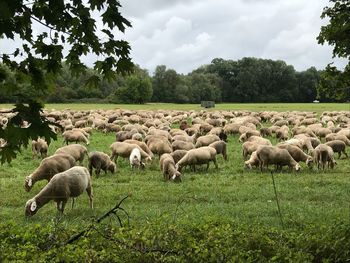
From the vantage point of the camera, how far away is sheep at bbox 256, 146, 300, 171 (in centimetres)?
1852

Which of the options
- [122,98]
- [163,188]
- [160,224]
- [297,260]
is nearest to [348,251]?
[297,260]

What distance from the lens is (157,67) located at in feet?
384

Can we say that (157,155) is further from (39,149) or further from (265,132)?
(265,132)

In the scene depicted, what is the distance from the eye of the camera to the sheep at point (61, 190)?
1156cm

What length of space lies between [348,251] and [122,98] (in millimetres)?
97093

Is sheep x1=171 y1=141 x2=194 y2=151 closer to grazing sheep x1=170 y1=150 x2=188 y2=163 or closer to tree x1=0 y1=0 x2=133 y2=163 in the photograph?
grazing sheep x1=170 y1=150 x2=188 y2=163

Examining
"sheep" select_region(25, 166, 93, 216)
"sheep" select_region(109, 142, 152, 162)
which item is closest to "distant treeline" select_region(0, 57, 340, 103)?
"sheep" select_region(109, 142, 152, 162)

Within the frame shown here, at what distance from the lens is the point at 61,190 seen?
11992 millimetres

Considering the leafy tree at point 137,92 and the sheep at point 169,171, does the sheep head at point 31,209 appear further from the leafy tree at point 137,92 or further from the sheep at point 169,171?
the leafy tree at point 137,92

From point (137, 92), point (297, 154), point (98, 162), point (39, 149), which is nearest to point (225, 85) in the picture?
point (137, 92)

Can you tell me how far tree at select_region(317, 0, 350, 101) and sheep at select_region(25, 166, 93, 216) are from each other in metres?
7.27

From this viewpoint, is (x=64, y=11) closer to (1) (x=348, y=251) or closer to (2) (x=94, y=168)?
(1) (x=348, y=251)

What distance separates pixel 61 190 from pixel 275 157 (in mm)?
9600

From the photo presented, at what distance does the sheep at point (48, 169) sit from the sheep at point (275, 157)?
766cm
